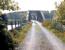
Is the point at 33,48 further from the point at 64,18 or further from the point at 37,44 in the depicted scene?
the point at 64,18

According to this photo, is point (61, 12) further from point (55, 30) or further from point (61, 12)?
point (55, 30)

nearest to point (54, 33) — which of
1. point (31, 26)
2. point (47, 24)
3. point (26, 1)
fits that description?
point (47, 24)

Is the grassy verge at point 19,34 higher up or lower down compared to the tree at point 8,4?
lower down

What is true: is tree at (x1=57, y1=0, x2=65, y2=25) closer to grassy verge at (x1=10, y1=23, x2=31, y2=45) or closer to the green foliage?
the green foliage

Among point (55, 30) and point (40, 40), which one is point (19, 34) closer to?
point (40, 40)

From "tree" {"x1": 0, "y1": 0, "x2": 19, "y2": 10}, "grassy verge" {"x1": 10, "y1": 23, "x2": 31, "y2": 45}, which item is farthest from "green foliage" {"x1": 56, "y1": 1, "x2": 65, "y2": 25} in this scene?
"tree" {"x1": 0, "y1": 0, "x2": 19, "y2": 10}

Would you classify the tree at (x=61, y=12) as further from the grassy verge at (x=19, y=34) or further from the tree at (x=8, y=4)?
the tree at (x=8, y=4)

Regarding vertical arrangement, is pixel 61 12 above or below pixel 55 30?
above

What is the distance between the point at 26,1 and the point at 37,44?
53 centimetres

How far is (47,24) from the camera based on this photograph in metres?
1.58

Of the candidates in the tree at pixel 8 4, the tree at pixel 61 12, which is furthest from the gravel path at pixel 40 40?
the tree at pixel 8 4

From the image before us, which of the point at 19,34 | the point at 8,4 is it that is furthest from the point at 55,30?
the point at 8,4

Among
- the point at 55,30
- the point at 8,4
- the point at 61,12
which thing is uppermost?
the point at 8,4

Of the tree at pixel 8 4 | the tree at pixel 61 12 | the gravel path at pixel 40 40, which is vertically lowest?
the gravel path at pixel 40 40
